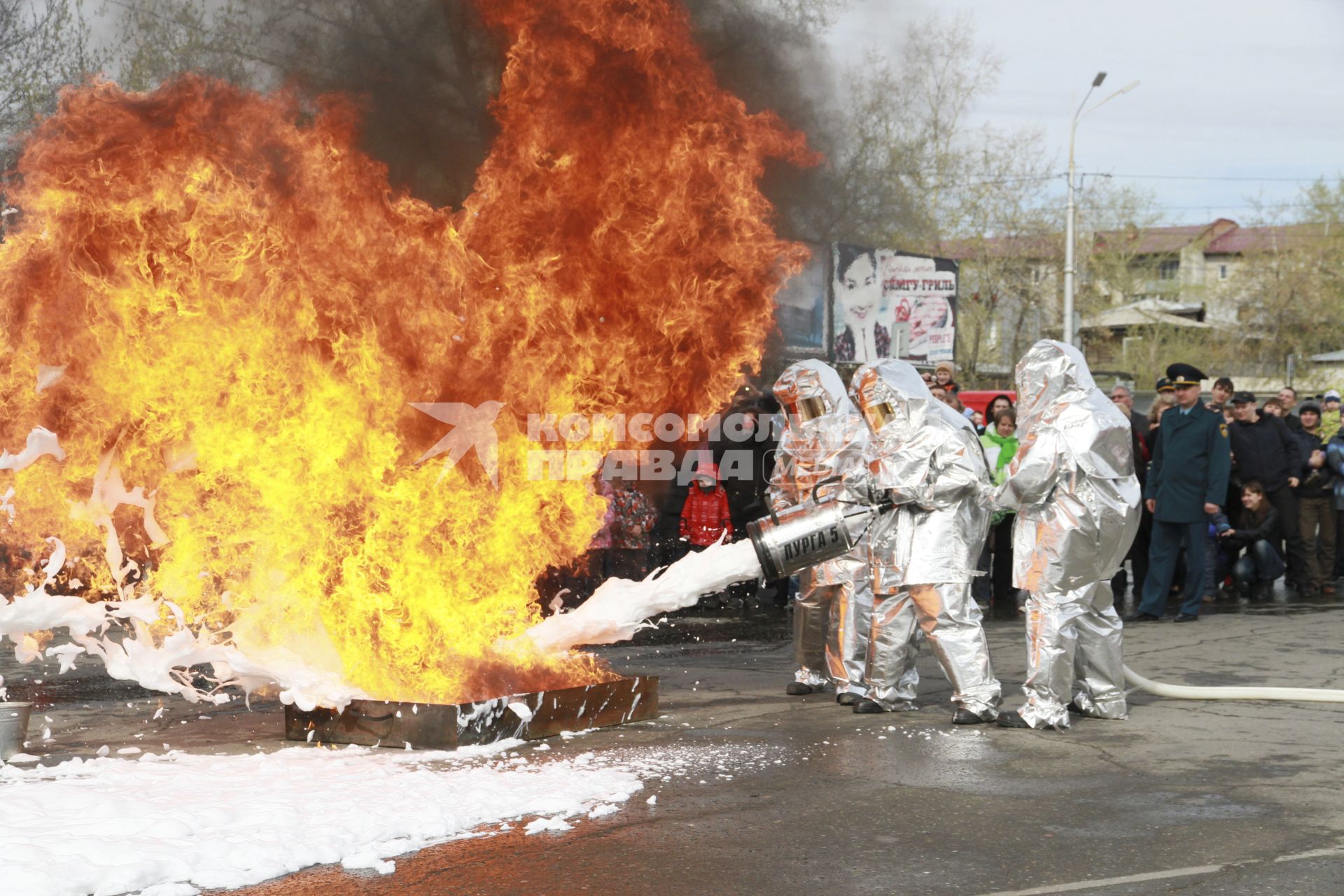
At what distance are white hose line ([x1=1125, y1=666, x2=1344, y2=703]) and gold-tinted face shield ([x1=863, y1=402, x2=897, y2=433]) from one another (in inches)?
→ 73.1

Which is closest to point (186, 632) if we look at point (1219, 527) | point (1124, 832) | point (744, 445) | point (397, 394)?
point (397, 394)

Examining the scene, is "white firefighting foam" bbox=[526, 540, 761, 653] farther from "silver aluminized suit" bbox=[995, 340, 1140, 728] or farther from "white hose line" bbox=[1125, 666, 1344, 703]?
"white hose line" bbox=[1125, 666, 1344, 703]

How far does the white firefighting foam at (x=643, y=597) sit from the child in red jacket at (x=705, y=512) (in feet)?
16.2

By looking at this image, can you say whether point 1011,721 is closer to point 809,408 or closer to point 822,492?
point 822,492

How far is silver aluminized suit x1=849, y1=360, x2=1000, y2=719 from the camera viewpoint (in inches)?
275

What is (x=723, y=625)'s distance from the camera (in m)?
11.4

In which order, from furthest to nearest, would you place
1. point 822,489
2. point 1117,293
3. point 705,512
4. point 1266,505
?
point 1117,293 < point 1266,505 < point 705,512 < point 822,489

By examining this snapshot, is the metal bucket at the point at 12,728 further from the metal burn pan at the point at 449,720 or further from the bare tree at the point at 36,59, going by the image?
the bare tree at the point at 36,59

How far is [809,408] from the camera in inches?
320

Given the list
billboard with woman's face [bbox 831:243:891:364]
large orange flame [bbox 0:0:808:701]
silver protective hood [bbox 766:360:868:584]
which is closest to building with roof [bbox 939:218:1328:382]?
billboard with woman's face [bbox 831:243:891:364]

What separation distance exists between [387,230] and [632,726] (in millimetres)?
2812

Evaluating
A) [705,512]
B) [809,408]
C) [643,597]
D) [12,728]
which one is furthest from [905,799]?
[705,512]

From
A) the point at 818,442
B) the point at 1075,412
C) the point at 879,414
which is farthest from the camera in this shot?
the point at 818,442

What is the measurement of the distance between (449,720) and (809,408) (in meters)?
3.08
